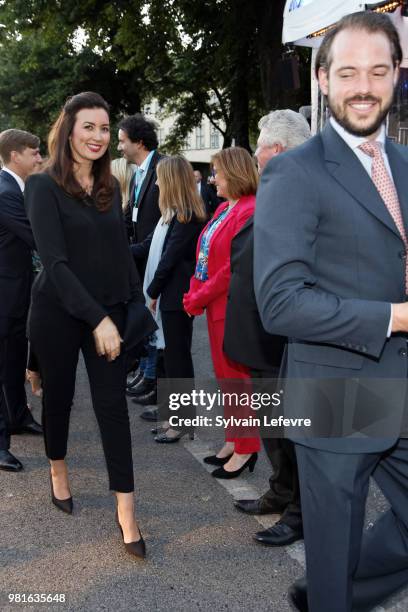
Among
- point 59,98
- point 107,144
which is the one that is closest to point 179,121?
point 59,98

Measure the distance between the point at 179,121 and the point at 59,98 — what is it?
5.67 m

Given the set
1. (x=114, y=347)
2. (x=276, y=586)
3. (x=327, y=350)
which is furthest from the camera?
(x=114, y=347)

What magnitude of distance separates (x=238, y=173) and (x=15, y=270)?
1709 mm

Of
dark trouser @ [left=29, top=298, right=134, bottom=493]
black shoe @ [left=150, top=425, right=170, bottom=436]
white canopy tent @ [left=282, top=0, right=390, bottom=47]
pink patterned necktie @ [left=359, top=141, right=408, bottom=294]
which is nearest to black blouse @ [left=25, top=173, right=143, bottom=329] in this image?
dark trouser @ [left=29, top=298, right=134, bottom=493]

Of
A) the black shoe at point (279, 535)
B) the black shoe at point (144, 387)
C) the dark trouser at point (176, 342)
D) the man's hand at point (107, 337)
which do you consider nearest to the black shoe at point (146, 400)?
the black shoe at point (144, 387)

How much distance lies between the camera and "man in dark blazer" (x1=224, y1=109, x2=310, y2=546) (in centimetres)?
342

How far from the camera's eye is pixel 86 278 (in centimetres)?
333

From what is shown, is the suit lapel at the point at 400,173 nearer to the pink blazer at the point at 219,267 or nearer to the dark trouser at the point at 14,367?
the pink blazer at the point at 219,267

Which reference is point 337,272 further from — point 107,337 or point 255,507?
point 255,507

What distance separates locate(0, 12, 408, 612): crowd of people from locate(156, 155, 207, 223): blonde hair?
0.5 inches

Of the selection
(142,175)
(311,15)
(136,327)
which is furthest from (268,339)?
(311,15)

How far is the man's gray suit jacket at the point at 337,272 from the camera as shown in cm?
189

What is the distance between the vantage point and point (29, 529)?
3.59 metres

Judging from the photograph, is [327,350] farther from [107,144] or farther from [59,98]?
[59,98]
